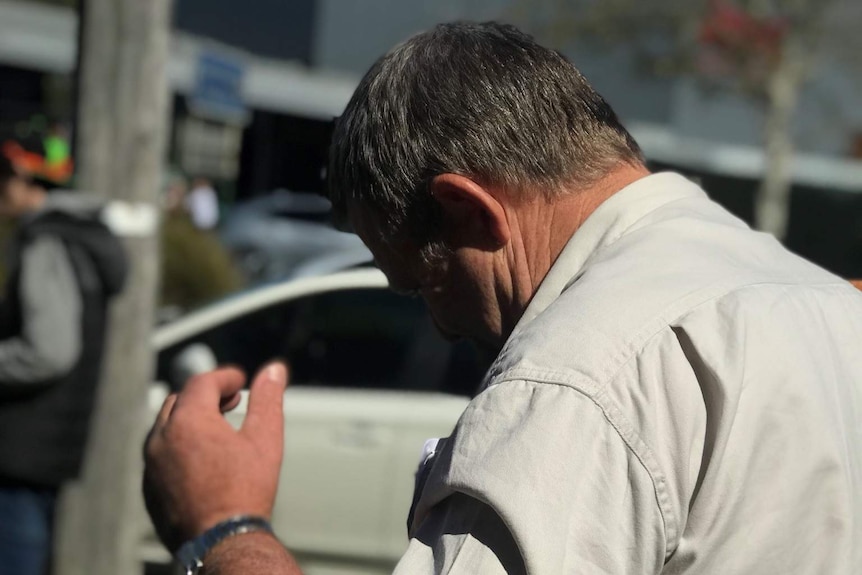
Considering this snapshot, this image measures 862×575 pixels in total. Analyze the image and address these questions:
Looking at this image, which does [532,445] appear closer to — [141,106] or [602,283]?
[602,283]

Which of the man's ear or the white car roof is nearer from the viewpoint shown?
the man's ear

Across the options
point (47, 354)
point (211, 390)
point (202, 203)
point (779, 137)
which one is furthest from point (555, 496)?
point (779, 137)

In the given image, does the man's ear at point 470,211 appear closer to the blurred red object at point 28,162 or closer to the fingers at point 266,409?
the fingers at point 266,409

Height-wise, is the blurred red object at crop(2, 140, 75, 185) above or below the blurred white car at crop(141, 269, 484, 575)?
above

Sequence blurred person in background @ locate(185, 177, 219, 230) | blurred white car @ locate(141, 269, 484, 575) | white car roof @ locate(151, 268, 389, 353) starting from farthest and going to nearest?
1. blurred person in background @ locate(185, 177, 219, 230)
2. blurred white car @ locate(141, 269, 484, 575)
3. white car roof @ locate(151, 268, 389, 353)

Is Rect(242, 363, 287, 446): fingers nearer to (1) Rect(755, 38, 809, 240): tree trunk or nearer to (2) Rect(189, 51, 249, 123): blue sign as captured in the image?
(2) Rect(189, 51, 249, 123): blue sign

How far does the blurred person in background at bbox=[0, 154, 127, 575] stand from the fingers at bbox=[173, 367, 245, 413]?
229cm

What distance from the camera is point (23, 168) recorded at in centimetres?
460

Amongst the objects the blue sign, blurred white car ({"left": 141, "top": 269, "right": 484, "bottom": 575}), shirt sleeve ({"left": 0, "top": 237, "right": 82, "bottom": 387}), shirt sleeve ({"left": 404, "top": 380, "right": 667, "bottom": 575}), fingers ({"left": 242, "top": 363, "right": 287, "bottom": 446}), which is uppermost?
shirt sleeve ({"left": 404, "top": 380, "right": 667, "bottom": 575})

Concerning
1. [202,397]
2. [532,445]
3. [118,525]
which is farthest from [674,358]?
[118,525]

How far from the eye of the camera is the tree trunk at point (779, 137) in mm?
21812

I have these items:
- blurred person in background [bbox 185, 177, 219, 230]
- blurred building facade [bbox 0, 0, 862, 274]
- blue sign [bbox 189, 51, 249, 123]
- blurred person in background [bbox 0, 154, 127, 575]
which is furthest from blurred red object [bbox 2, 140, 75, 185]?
blurred person in background [bbox 185, 177, 219, 230]

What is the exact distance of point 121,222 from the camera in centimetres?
421

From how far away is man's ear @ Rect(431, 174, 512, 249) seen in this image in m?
1.40
